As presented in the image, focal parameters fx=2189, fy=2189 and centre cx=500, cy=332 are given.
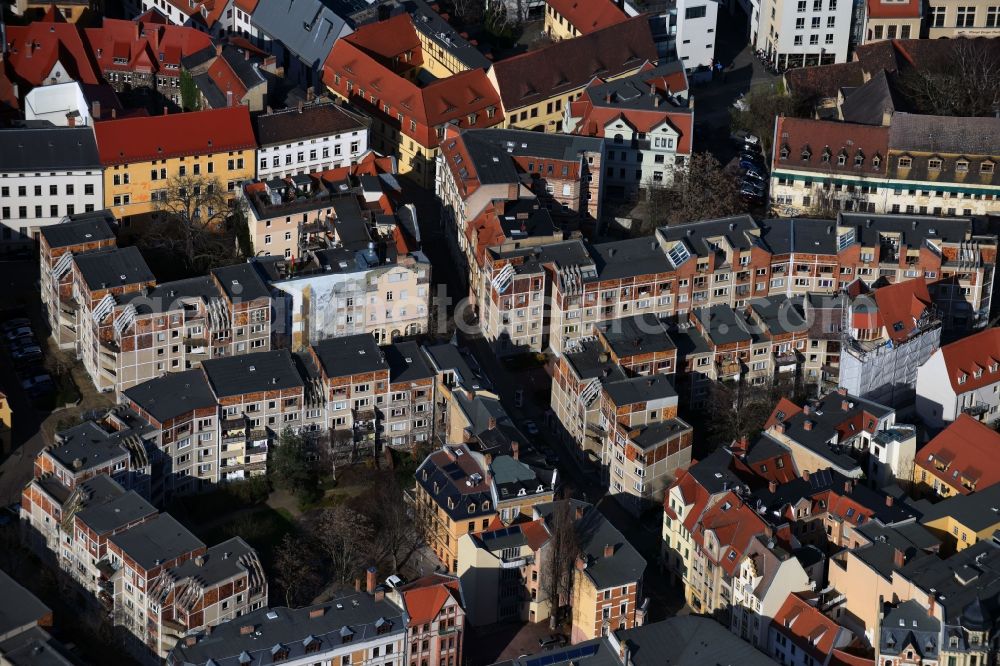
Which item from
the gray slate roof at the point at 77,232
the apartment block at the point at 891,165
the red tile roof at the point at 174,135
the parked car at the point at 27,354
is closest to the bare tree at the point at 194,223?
the red tile roof at the point at 174,135

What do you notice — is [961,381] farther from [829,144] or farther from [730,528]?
[829,144]

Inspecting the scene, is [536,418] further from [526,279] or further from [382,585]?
[382,585]

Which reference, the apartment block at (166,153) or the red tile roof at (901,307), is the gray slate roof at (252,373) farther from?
the red tile roof at (901,307)

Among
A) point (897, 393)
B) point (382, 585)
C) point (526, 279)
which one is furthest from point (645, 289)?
point (382, 585)

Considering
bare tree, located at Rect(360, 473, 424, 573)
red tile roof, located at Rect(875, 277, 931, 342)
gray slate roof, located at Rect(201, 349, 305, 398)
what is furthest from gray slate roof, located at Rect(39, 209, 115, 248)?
red tile roof, located at Rect(875, 277, 931, 342)

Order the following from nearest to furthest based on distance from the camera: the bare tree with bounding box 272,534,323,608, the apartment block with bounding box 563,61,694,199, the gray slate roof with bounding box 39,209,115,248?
the bare tree with bounding box 272,534,323,608
the gray slate roof with bounding box 39,209,115,248
the apartment block with bounding box 563,61,694,199

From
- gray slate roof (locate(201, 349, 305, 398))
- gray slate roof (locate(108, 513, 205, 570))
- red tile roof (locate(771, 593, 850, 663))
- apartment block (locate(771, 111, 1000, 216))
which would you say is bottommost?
red tile roof (locate(771, 593, 850, 663))

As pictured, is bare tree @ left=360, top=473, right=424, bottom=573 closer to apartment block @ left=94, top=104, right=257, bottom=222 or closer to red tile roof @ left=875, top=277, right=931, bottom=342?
apartment block @ left=94, top=104, right=257, bottom=222
